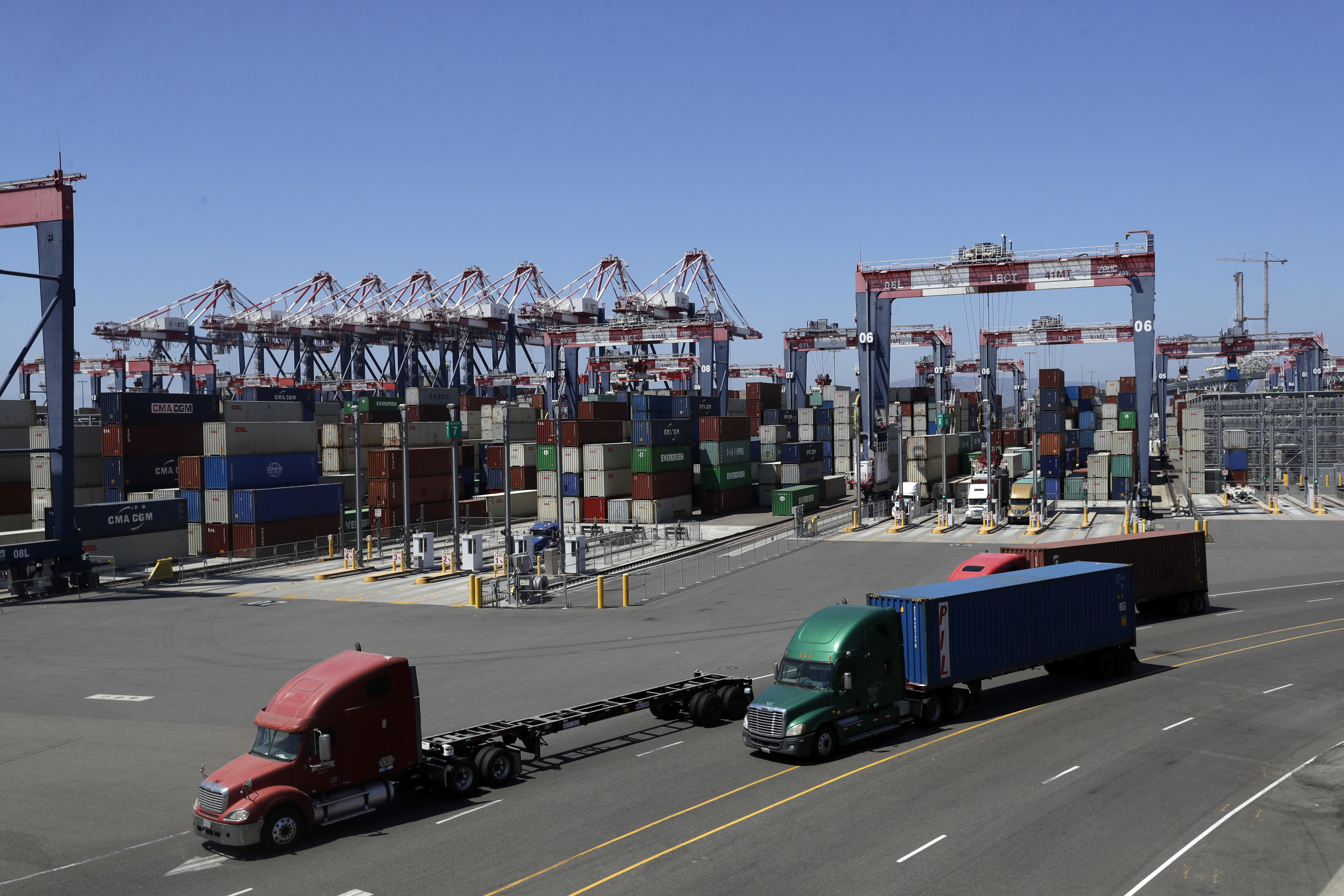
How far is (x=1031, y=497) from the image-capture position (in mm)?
63531

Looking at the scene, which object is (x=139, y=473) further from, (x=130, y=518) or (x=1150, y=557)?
(x=1150, y=557)

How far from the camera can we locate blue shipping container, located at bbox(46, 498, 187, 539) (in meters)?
47.6

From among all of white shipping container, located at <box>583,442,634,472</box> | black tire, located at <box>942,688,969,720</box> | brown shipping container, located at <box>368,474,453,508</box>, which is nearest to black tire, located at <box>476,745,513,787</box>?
black tire, located at <box>942,688,969,720</box>

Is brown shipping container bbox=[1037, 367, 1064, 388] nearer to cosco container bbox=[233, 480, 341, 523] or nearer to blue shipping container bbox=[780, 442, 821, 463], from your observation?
blue shipping container bbox=[780, 442, 821, 463]

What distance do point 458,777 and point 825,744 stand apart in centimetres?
682

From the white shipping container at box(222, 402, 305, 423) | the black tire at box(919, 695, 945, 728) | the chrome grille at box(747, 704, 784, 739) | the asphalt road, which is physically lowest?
the asphalt road

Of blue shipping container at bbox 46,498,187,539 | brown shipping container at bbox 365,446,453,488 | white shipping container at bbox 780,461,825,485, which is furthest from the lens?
white shipping container at bbox 780,461,825,485

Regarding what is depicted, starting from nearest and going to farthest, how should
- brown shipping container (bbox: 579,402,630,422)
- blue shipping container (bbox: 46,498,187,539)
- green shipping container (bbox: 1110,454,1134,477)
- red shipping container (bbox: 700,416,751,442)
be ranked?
blue shipping container (bbox: 46,498,187,539)
red shipping container (bbox: 700,416,751,442)
green shipping container (bbox: 1110,454,1134,477)
brown shipping container (bbox: 579,402,630,422)

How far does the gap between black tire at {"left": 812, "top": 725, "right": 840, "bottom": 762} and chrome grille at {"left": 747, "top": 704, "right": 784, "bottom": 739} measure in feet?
2.22

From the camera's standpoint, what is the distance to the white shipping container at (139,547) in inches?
1892

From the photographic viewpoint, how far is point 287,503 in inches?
2132

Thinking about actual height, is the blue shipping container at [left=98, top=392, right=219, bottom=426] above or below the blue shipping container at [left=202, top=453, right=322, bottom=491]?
above

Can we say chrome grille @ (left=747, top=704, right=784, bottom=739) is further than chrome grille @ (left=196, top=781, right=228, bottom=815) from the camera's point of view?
Yes

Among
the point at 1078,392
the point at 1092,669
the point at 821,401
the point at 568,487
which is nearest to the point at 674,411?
the point at 568,487
